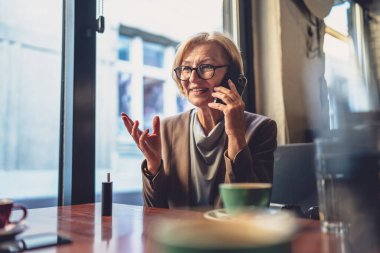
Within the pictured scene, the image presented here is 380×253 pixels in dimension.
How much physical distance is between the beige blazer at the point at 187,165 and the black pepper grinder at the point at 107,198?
26 cm

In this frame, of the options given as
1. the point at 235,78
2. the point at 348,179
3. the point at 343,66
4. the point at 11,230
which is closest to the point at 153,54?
the point at 235,78

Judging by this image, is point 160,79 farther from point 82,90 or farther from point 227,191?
point 227,191

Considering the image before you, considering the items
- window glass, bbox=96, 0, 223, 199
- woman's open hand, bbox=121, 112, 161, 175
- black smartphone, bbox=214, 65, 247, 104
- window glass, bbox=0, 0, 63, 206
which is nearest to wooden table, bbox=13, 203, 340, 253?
woman's open hand, bbox=121, 112, 161, 175

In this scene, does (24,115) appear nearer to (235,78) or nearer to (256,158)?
(235,78)

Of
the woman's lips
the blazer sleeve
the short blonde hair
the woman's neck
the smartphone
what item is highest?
the short blonde hair

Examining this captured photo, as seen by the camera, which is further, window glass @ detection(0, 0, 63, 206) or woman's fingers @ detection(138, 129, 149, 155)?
window glass @ detection(0, 0, 63, 206)

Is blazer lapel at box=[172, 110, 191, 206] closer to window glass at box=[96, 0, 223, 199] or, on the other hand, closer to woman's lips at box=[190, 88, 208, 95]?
woman's lips at box=[190, 88, 208, 95]

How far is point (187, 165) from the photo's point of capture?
1337 mm

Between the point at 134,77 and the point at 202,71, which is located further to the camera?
the point at 134,77

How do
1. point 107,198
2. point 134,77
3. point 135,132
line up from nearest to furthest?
point 107,198, point 135,132, point 134,77

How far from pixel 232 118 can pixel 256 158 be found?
20 centimetres

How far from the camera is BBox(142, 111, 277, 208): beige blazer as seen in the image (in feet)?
3.77

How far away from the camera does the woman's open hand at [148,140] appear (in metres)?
1.12

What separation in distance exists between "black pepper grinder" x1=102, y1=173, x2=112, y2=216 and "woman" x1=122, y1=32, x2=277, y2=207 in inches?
8.2
